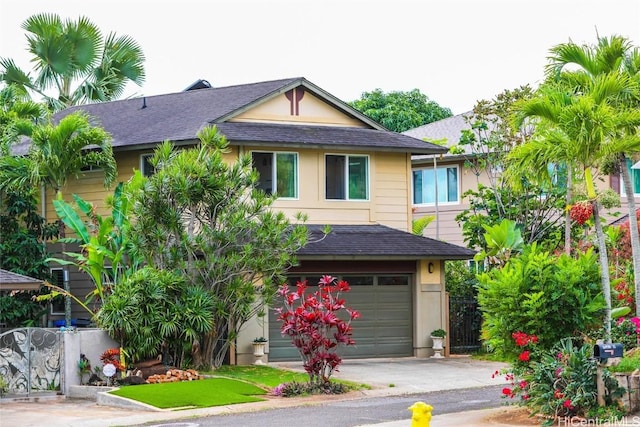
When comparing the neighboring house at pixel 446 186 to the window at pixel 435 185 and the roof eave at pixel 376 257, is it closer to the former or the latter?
the window at pixel 435 185

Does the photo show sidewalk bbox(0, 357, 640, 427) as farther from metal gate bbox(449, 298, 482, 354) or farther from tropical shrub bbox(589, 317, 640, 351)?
tropical shrub bbox(589, 317, 640, 351)

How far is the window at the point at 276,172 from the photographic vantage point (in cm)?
3014

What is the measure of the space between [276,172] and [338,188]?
6.71 ft

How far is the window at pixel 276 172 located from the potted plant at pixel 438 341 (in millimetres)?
5323

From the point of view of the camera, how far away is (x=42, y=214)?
32625 millimetres

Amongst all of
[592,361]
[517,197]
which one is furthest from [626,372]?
[517,197]

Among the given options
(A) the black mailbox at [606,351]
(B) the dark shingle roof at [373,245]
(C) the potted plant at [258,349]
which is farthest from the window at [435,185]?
(A) the black mailbox at [606,351]

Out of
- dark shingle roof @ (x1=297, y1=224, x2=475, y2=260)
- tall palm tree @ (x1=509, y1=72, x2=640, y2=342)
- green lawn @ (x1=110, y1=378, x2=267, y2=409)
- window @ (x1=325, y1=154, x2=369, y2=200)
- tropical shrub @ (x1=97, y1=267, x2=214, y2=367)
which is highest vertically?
window @ (x1=325, y1=154, x2=369, y2=200)

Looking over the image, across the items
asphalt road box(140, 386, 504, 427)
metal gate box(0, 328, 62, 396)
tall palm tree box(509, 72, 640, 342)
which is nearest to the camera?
tall palm tree box(509, 72, 640, 342)

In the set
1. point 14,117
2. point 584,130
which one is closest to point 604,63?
point 584,130

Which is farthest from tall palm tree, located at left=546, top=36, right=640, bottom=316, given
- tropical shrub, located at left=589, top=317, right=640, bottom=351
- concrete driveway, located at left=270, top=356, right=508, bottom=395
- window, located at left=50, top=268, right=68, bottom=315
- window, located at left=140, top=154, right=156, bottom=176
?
window, located at left=50, top=268, right=68, bottom=315

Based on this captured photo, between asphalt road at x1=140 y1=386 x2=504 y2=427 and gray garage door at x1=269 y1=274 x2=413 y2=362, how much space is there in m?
7.04

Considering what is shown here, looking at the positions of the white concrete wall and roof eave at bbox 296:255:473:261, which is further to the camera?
roof eave at bbox 296:255:473:261

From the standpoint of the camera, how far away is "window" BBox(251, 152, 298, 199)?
3014cm
